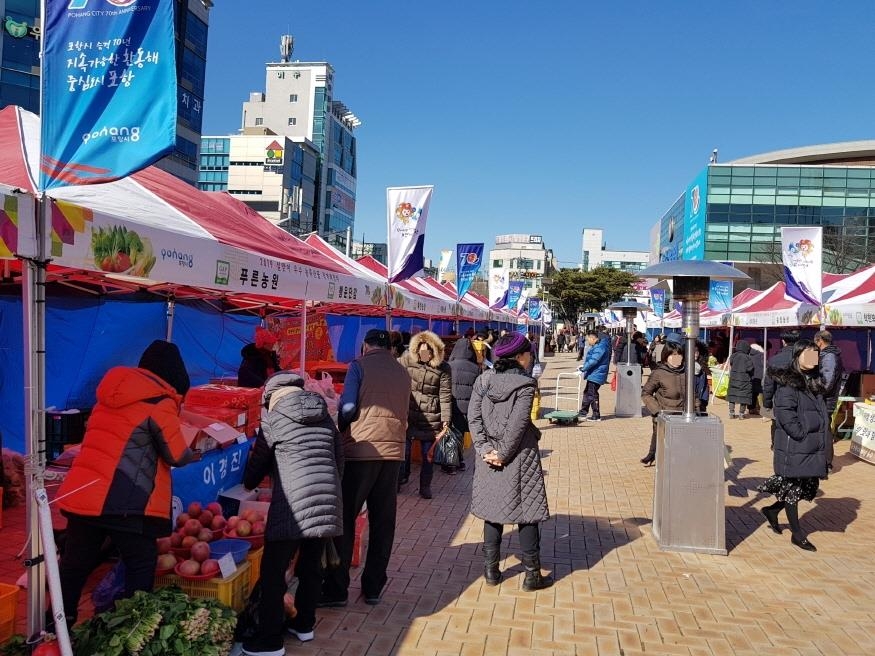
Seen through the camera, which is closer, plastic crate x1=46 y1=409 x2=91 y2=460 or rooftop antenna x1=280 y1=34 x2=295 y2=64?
plastic crate x1=46 y1=409 x2=91 y2=460

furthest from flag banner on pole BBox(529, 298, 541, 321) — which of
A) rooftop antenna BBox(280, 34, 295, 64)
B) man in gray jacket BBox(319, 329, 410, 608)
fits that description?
rooftop antenna BBox(280, 34, 295, 64)

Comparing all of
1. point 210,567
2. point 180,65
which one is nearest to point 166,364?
point 210,567

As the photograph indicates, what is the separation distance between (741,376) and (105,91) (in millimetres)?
12948

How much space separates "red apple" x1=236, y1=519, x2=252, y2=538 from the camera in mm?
4043

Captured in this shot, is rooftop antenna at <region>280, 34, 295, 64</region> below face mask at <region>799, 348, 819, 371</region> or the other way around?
the other way around

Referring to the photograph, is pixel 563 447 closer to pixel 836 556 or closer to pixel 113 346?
pixel 836 556

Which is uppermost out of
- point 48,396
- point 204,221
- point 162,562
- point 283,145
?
point 283,145

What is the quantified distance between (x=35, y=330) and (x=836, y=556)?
5961 millimetres

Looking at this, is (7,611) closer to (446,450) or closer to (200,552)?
(200,552)

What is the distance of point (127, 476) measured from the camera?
3062mm

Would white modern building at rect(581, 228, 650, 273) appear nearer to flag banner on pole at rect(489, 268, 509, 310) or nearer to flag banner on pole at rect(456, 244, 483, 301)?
flag banner on pole at rect(489, 268, 509, 310)

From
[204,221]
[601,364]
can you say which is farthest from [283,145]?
[204,221]

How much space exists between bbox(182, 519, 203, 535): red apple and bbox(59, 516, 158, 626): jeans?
25.0 inches

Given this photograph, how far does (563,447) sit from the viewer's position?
10016 mm
